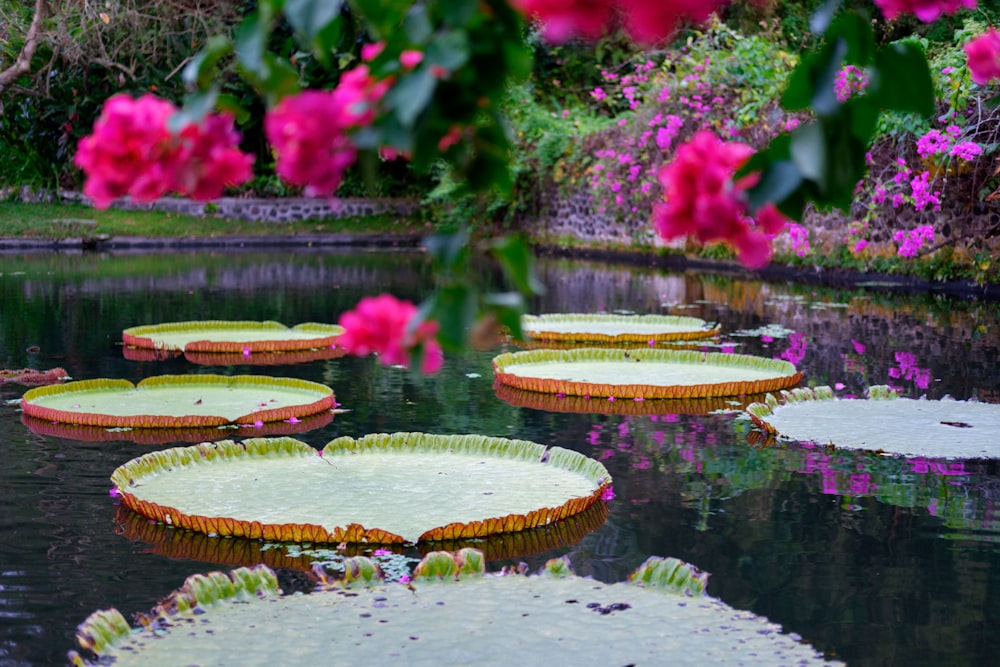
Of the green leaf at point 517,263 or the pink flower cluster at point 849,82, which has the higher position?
the pink flower cluster at point 849,82

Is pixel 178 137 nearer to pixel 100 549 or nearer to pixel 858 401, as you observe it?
pixel 100 549

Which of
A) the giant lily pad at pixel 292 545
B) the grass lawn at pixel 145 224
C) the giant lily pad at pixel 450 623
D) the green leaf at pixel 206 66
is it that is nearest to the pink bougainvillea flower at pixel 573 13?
the green leaf at pixel 206 66

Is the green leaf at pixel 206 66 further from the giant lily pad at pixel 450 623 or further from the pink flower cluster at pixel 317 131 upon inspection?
the giant lily pad at pixel 450 623

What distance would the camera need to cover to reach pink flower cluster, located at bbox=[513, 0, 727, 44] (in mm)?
1179

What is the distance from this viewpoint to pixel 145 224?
67.2 feet

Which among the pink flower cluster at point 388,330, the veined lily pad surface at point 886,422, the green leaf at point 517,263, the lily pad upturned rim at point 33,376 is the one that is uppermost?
Result: the green leaf at point 517,263

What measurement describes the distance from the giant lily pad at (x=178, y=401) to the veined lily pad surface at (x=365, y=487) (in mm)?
1065

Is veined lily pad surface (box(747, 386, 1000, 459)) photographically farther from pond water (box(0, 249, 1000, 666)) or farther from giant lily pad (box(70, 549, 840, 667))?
giant lily pad (box(70, 549, 840, 667))

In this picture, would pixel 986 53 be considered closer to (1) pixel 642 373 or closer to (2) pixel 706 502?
(2) pixel 706 502

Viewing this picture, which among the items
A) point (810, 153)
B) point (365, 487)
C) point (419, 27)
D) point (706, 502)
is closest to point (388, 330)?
point (419, 27)

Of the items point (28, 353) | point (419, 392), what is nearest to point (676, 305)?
point (419, 392)

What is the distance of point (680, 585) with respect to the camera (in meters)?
3.41

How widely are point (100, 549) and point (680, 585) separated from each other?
1876 millimetres

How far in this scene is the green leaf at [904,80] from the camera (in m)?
1.49
